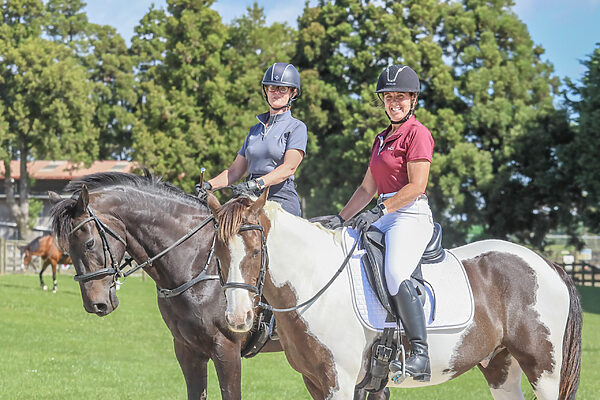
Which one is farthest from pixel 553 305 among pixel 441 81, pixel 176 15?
pixel 176 15

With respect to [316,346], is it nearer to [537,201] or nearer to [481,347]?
[481,347]

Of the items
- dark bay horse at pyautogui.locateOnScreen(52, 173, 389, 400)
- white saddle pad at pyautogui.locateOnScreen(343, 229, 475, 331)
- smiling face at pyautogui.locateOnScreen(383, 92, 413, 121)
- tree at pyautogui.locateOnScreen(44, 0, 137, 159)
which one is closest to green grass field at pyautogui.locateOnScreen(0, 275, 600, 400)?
dark bay horse at pyautogui.locateOnScreen(52, 173, 389, 400)

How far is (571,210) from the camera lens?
32031 millimetres

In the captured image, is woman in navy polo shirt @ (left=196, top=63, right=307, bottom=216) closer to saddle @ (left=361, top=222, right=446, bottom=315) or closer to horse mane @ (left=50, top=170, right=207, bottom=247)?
horse mane @ (left=50, top=170, right=207, bottom=247)

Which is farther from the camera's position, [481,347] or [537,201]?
[537,201]

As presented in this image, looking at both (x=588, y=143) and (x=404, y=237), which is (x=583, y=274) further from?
(x=404, y=237)

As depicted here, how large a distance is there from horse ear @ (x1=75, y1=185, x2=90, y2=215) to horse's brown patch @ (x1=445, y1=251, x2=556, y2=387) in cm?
300

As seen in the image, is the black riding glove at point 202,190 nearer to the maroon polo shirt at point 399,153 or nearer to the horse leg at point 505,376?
the maroon polo shirt at point 399,153

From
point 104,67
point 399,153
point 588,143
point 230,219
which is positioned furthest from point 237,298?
point 104,67

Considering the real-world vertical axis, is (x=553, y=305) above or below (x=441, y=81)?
below

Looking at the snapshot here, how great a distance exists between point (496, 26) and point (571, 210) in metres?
9.36

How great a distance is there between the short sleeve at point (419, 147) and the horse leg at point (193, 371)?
8.30 feet

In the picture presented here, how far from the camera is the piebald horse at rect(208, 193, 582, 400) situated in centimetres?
429

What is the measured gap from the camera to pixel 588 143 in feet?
93.1
